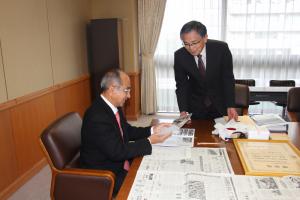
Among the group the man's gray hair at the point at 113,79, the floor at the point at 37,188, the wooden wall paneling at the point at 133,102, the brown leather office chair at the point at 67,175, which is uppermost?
the man's gray hair at the point at 113,79

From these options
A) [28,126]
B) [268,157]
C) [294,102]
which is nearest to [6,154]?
[28,126]

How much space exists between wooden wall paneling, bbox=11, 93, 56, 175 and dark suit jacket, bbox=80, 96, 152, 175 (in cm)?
127

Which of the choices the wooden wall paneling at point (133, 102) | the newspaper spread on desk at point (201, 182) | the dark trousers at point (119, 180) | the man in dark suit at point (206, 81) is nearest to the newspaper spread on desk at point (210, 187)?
the newspaper spread on desk at point (201, 182)

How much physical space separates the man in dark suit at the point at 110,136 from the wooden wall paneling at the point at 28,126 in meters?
1.27

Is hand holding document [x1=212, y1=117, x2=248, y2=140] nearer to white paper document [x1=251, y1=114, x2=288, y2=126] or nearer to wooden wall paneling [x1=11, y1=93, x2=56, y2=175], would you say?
white paper document [x1=251, y1=114, x2=288, y2=126]

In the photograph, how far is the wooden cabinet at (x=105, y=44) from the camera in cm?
399

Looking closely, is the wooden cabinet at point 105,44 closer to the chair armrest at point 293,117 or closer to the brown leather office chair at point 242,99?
the brown leather office chair at point 242,99

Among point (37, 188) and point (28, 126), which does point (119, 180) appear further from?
point (28, 126)

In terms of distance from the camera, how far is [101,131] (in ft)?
4.80

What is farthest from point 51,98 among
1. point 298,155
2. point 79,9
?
point 298,155

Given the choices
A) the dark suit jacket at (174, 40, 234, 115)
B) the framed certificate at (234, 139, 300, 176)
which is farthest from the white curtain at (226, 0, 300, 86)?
the framed certificate at (234, 139, 300, 176)

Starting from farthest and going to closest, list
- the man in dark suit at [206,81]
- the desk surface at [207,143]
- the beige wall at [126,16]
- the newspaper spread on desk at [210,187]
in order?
the beige wall at [126,16] < the man in dark suit at [206,81] < the desk surface at [207,143] < the newspaper spread on desk at [210,187]

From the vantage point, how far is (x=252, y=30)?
4.47 meters

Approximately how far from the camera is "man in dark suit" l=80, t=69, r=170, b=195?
1444 millimetres
